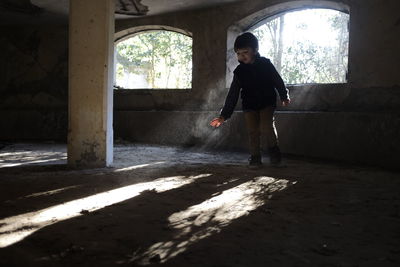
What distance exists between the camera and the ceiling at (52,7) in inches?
253

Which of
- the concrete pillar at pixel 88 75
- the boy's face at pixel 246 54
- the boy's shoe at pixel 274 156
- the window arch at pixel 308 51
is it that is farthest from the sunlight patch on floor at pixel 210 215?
the window arch at pixel 308 51

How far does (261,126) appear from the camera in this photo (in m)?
4.27

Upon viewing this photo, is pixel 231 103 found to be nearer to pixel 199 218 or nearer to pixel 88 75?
pixel 88 75

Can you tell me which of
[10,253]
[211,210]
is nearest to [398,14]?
[211,210]

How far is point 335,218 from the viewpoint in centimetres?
209

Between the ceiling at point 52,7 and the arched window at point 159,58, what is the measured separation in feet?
15.0

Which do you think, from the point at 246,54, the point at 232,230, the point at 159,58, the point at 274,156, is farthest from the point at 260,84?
the point at 159,58

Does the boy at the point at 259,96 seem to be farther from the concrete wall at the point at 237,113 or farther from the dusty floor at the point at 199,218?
the concrete wall at the point at 237,113

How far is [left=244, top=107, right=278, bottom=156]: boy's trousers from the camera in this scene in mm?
4148

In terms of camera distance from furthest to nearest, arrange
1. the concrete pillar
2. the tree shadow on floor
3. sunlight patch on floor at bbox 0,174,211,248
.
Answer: the concrete pillar
sunlight patch on floor at bbox 0,174,211,248
the tree shadow on floor

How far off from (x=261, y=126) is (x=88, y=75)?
1998 millimetres

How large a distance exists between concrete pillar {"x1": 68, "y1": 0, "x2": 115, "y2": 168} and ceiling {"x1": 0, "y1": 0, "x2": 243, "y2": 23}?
2762 millimetres

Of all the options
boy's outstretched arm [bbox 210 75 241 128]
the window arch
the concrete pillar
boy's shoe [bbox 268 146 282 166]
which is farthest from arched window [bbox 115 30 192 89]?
boy's shoe [bbox 268 146 282 166]

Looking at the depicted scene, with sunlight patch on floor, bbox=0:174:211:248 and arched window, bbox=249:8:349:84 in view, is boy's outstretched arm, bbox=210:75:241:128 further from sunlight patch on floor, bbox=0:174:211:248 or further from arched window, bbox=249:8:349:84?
arched window, bbox=249:8:349:84
